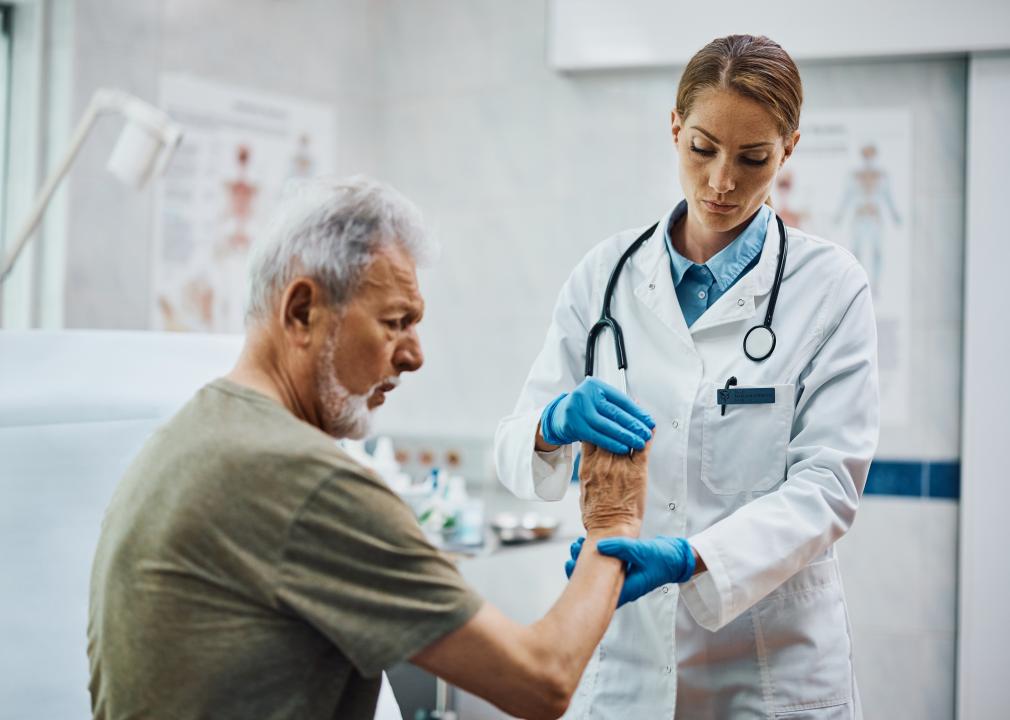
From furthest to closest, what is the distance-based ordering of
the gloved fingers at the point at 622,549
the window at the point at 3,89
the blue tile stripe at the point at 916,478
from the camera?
1. the blue tile stripe at the point at 916,478
2. the window at the point at 3,89
3. the gloved fingers at the point at 622,549

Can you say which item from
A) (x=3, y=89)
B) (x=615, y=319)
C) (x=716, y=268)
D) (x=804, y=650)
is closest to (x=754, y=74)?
(x=716, y=268)

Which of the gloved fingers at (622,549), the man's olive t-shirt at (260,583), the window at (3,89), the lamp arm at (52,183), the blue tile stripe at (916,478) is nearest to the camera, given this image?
the man's olive t-shirt at (260,583)

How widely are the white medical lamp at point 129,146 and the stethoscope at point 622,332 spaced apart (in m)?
1.44

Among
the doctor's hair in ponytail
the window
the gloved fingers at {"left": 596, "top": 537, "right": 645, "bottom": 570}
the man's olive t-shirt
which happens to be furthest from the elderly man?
the window

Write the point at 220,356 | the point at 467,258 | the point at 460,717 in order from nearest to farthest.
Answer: the point at 220,356 < the point at 460,717 < the point at 467,258

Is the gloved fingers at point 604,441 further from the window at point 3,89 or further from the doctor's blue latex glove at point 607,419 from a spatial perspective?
the window at point 3,89

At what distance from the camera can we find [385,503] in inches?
35.7

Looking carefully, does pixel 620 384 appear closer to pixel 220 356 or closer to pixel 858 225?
pixel 220 356

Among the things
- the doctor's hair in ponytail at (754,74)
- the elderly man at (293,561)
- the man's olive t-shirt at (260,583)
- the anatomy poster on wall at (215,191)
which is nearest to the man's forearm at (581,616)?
the elderly man at (293,561)

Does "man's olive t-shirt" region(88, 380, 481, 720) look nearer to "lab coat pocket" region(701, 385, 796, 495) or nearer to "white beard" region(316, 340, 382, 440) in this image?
"white beard" region(316, 340, 382, 440)

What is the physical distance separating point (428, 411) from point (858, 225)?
163cm

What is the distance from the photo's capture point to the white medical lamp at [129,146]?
2357 mm

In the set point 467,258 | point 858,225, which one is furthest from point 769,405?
point 467,258

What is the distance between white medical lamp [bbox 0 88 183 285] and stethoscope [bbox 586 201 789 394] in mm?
1436
